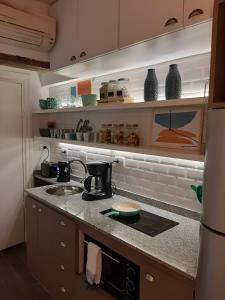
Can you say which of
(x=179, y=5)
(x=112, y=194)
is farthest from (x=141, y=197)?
(x=179, y=5)

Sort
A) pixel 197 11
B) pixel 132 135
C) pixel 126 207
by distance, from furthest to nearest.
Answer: pixel 132 135 < pixel 126 207 < pixel 197 11

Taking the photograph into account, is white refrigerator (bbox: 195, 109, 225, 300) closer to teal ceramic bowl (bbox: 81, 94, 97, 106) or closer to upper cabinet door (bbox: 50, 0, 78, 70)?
teal ceramic bowl (bbox: 81, 94, 97, 106)

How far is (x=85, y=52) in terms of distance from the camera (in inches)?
77.9

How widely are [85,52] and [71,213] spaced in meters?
1.28

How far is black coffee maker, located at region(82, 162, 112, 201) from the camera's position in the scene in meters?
2.09

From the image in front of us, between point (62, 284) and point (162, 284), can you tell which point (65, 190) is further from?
point (162, 284)

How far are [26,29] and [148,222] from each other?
2.06m

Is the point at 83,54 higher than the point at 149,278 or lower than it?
higher

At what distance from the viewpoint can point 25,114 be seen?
297 cm

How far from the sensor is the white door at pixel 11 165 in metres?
2.82

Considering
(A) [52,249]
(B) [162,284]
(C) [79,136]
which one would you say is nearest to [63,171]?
(C) [79,136]

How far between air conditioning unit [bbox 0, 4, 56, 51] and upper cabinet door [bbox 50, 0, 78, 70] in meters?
0.08

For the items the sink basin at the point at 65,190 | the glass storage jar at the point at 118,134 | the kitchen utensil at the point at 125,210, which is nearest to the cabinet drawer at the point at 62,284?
the kitchen utensil at the point at 125,210

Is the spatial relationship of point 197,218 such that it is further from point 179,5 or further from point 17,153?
point 17,153
